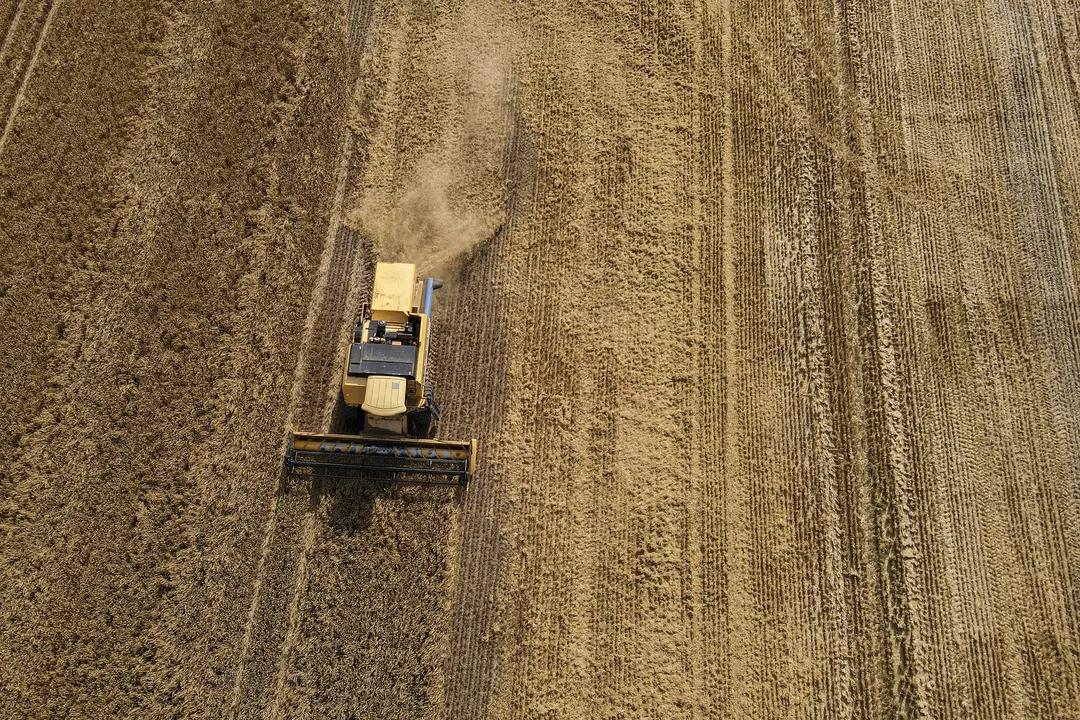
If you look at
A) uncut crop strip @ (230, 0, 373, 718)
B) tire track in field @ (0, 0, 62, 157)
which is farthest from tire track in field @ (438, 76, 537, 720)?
tire track in field @ (0, 0, 62, 157)

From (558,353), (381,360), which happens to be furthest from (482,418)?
(381,360)

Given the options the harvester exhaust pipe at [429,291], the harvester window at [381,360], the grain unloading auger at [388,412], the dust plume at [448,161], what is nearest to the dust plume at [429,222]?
the dust plume at [448,161]

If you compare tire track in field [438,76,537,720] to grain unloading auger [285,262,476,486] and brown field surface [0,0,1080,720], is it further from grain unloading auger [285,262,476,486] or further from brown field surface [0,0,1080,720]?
grain unloading auger [285,262,476,486]

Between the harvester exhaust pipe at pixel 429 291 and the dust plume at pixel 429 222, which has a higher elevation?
the dust plume at pixel 429 222

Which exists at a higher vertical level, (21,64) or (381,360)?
(21,64)

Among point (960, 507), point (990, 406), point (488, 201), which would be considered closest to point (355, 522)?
point (488, 201)

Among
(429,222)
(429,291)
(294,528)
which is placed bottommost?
(294,528)

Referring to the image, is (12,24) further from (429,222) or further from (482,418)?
(482,418)

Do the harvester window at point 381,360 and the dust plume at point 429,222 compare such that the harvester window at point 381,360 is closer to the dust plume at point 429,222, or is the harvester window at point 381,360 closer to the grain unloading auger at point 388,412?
the grain unloading auger at point 388,412
